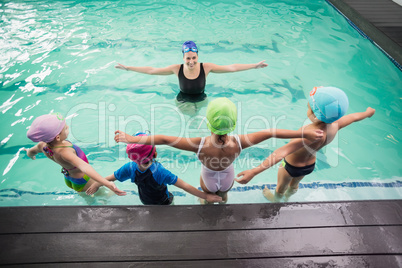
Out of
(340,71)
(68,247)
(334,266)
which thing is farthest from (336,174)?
(68,247)

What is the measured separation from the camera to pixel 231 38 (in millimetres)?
7375

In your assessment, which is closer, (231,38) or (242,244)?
(242,244)

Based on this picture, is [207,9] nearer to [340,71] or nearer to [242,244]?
[340,71]

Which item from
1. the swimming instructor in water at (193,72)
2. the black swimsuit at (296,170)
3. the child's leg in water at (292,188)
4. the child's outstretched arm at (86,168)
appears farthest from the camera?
the swimming instructor in water at (193,72)

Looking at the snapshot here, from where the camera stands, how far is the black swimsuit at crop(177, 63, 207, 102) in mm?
4449

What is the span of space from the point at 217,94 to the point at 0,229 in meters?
4.33

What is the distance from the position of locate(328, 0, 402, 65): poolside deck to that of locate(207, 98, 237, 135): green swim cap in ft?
17.6

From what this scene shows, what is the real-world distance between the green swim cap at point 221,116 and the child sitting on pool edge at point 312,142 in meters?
0.48

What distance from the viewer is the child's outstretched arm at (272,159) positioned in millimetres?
2393

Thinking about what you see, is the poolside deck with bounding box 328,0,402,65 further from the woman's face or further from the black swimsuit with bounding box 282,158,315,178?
the woman's face

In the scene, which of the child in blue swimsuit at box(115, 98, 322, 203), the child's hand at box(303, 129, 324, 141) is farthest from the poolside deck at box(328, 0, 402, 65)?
the child in blue swimsuit at box(115, 98, 322, 203)

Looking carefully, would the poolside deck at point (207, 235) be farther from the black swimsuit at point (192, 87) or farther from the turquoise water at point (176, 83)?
the black swimsuit at point (192, 87)

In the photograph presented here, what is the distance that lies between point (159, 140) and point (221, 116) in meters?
0.59

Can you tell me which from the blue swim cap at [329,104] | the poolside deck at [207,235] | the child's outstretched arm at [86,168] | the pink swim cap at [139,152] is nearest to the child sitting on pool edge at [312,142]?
the blue swim cap at [329,104]
